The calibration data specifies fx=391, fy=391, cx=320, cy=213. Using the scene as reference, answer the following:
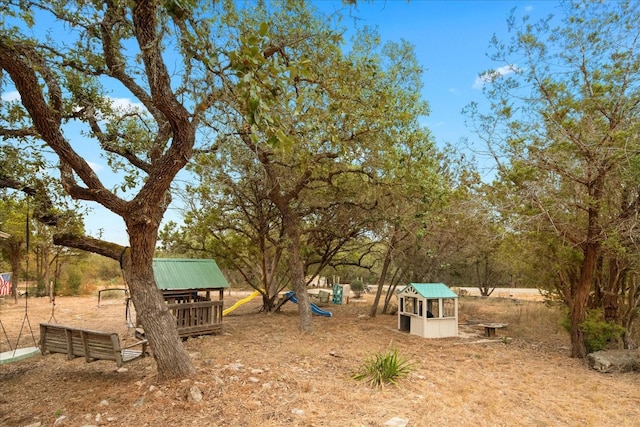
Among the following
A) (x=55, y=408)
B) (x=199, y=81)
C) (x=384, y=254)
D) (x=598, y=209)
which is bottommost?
(x=55, y=408)

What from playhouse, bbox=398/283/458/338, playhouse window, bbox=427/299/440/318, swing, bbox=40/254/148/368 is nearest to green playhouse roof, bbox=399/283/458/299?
playhouse, bbox=398/283/458/338

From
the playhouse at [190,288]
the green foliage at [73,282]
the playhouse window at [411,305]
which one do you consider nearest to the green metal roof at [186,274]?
the playhouse at [190,288]

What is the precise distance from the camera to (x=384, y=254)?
47.2 ft

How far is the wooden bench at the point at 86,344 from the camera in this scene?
235 inches

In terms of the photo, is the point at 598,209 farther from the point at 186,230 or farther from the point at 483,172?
the point at 186,230

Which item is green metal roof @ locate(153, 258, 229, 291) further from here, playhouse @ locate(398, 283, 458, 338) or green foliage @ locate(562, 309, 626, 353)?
green foliage @ locate(562, 309, 626, 353)

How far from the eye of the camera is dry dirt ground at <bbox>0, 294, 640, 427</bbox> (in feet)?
15.7

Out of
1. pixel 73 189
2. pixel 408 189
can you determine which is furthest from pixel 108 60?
pixel 408 189

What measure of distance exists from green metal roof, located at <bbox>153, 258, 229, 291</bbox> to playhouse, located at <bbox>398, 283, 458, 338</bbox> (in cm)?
534

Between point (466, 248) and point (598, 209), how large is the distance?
24.1 feet

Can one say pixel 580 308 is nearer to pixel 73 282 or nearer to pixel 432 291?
pixel 432 291

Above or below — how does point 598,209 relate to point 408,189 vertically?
below

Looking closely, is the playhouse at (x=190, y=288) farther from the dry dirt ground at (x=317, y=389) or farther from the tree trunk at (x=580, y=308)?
the tree trunk at (x=580, y=308)

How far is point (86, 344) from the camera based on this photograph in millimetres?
6281
